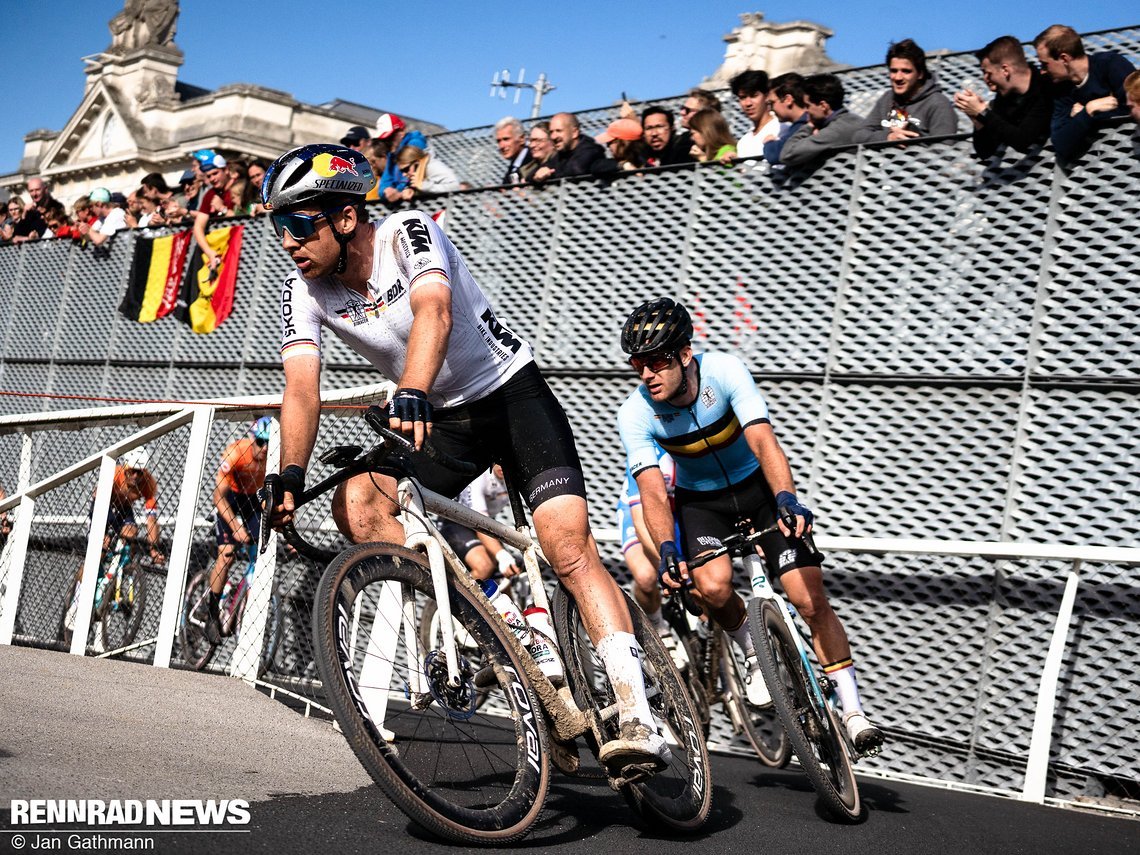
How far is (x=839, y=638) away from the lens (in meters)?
→ 6.50

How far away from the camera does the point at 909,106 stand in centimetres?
884

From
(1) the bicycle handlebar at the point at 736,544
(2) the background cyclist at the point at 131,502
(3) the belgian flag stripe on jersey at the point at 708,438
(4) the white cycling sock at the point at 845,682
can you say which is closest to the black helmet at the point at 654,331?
(3) the belgian flag stripe on jersey at the point at 708,438

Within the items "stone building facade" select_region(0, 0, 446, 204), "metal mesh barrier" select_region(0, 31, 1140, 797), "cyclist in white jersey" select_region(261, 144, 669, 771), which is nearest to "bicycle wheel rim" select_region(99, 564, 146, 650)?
"metal mesh barrier" select_region(0, 31, 1140, 797)

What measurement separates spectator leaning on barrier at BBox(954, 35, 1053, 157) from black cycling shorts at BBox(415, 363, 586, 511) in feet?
13.7

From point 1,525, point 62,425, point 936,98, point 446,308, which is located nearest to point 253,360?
point 1,525

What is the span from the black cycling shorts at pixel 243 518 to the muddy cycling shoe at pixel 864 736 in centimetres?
415

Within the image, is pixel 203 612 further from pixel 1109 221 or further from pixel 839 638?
pixel 1109 221

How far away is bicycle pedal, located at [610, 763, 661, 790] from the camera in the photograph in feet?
15.0

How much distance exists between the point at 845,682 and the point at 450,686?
2.66 m

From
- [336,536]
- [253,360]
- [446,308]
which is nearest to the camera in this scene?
[446,308]

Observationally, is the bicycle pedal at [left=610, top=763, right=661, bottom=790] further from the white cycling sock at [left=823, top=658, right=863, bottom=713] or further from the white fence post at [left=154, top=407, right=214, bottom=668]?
the white fence post at [left=154, top=407, right=214, bottom=668]

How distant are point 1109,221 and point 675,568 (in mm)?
3804

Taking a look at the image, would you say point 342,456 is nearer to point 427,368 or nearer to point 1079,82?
point 427,368

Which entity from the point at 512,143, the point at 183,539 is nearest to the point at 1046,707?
the point at 183,539
